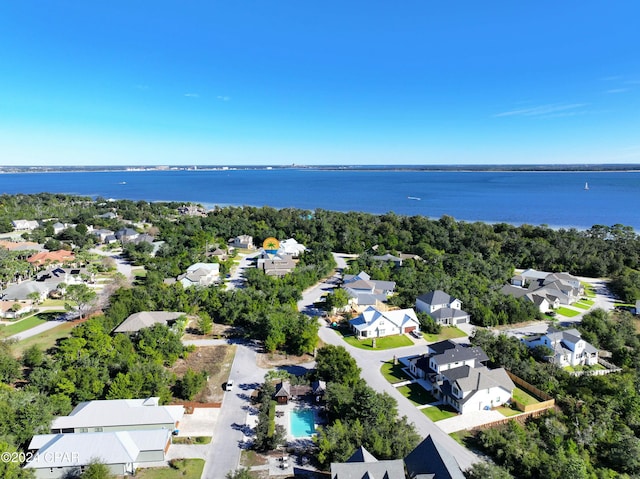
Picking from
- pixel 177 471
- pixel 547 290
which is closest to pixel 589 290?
pixel 547 290

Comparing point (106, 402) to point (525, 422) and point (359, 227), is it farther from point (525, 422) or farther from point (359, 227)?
point (359, 227)

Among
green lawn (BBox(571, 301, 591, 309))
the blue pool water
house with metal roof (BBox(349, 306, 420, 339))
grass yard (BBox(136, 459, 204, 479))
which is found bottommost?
the blue pool water

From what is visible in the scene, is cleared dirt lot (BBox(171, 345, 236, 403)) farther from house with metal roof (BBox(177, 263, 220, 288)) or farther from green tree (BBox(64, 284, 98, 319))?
house with metal roof (BBox(177, 263, 220, 288))

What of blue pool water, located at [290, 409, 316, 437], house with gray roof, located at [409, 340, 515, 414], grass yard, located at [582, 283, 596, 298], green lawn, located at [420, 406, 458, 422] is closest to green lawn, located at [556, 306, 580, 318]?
grass yard, located at [582, 283, 596, 298]

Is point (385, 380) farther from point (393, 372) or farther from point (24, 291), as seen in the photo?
point (24, 291)

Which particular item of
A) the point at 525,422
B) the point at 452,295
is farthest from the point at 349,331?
the point at 525,422

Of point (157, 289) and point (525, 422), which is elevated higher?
point (157, 289)
